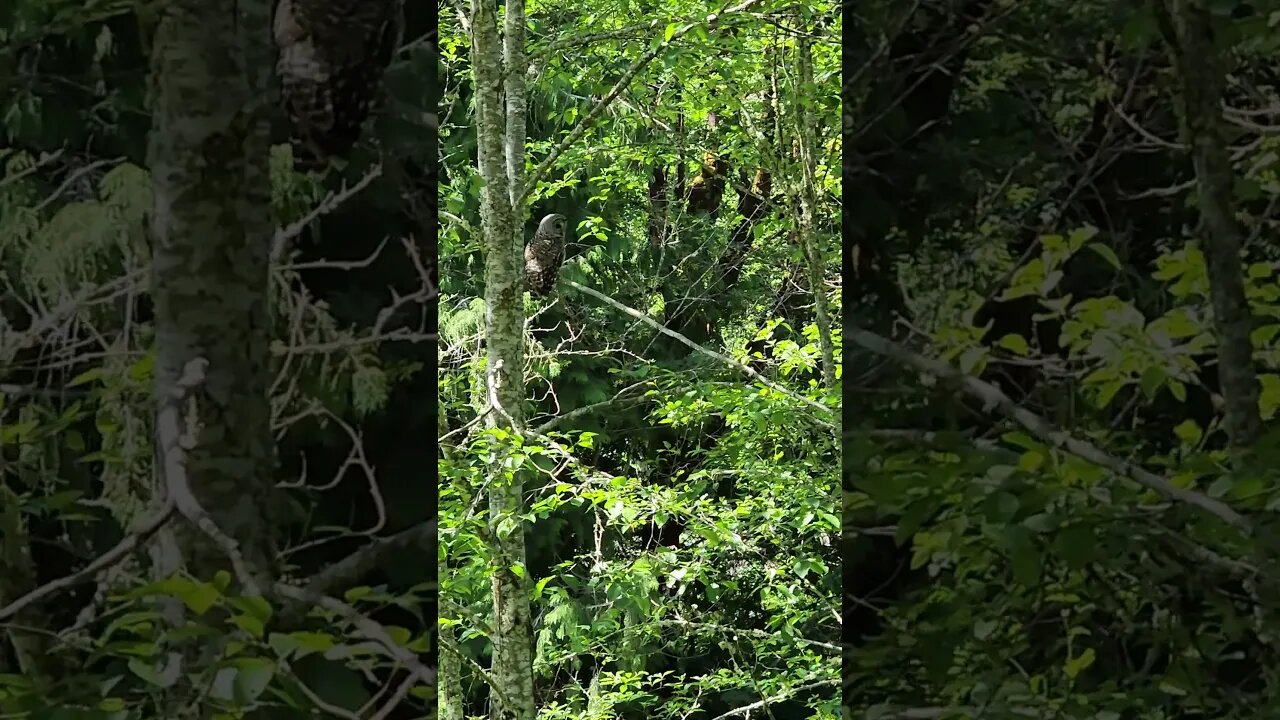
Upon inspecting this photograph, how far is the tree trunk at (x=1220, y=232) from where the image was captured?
0.98 m

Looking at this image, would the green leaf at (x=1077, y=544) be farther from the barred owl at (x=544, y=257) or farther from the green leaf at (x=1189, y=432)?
the barred owl at (x=544, y=257)

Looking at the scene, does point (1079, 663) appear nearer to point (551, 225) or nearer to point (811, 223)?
point (811, 223)

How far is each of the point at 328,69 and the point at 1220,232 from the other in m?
0.96

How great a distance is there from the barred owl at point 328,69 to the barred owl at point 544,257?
228 cm

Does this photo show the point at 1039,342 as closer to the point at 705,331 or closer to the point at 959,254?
the point at 959,254

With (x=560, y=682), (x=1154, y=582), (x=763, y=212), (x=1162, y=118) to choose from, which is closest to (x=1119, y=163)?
(x=1162, y=118)

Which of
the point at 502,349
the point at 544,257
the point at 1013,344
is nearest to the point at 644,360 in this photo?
the point at 544,257

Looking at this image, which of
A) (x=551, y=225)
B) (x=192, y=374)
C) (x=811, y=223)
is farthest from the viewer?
(x=551, y=225)

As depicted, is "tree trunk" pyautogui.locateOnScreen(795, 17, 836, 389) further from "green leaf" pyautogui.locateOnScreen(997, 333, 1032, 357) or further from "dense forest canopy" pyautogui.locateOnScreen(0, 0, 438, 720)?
"dense forest canopy" pyautogui.locateOnScreen(0, 0, 438, 720)

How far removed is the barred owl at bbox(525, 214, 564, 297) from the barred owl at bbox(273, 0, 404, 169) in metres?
2.28

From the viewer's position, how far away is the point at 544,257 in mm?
3271

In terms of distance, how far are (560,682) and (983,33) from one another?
3.55 metres

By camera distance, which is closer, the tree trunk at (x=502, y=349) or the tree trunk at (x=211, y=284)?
the tree trunk at (x=211, y=284)

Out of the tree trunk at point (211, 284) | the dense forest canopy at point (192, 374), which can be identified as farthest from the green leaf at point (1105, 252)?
the tree trunk at point (211, 284)
